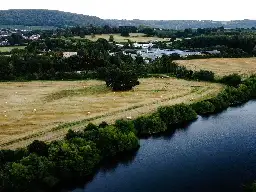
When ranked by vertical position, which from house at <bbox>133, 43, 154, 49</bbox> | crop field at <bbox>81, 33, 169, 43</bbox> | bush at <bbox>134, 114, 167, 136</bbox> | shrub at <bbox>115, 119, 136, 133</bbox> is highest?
crop field at <bbox>81, 33, 169, 43</bbox>

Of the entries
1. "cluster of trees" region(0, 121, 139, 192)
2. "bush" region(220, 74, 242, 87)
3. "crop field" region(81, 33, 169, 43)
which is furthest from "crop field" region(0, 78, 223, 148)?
"crop field" region(81, 33, 169, 43)

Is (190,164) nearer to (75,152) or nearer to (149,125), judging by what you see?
(75,152)

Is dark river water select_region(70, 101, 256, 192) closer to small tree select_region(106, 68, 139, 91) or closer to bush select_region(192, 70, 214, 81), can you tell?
small tree select_region(106, 68, 139, 91)

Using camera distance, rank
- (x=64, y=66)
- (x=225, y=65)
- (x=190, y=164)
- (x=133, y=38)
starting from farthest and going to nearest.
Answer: (x=133, y=38) → (x=225, y=65) → (x=64, y=66) → (x=190, y=164)

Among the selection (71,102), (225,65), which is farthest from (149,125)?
(225,65)

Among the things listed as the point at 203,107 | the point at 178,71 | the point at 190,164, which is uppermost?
the point at 178,71

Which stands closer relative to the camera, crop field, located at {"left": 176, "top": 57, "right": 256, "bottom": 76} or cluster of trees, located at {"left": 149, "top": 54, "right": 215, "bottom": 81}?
cluster of trees, located at {"left": 149, "top": 54, "right": 215, "bottom": 81}

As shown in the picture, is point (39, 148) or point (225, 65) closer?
point (39, 148)
